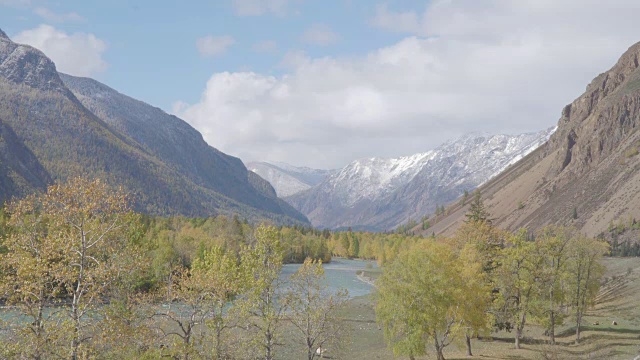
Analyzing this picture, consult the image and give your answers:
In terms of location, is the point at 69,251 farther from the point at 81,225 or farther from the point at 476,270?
the point at 476,270

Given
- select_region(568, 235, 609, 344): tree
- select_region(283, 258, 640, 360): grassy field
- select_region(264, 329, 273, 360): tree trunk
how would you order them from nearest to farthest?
1. select_region(264, 329, 273, 360): tree trunk
2. select_region(283, 258, 640, 360): grassy field
3. select_region(568, 235, 609, 344): tree

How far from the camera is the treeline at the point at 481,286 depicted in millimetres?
49031

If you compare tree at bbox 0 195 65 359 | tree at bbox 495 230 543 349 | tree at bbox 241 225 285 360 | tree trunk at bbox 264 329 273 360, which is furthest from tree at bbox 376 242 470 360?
tree at bbox 0 195 65 359

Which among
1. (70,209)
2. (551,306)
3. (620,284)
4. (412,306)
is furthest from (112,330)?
(620,284)

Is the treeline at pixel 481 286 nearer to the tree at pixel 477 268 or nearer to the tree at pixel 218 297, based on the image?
the tree at pixel 477 268

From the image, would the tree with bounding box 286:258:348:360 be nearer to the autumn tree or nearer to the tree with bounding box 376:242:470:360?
the tree with bounding box 376:242:470:360

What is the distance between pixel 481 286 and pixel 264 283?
92.8 ft

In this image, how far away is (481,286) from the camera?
5578cm

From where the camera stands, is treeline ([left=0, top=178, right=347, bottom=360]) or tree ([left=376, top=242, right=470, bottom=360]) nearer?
treeline ([left=0, top=178, right=347, bottom=360])

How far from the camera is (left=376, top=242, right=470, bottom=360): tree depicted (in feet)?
159

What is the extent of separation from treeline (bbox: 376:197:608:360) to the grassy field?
6.80 ft

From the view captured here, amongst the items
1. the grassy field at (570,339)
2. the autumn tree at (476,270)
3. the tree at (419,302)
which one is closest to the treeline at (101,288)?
the tree at (419,302)

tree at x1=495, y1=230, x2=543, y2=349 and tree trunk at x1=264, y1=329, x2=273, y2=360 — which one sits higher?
tree at x1=495, y1=230, x2=543, y2=349

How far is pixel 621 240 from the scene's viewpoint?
196 meters
